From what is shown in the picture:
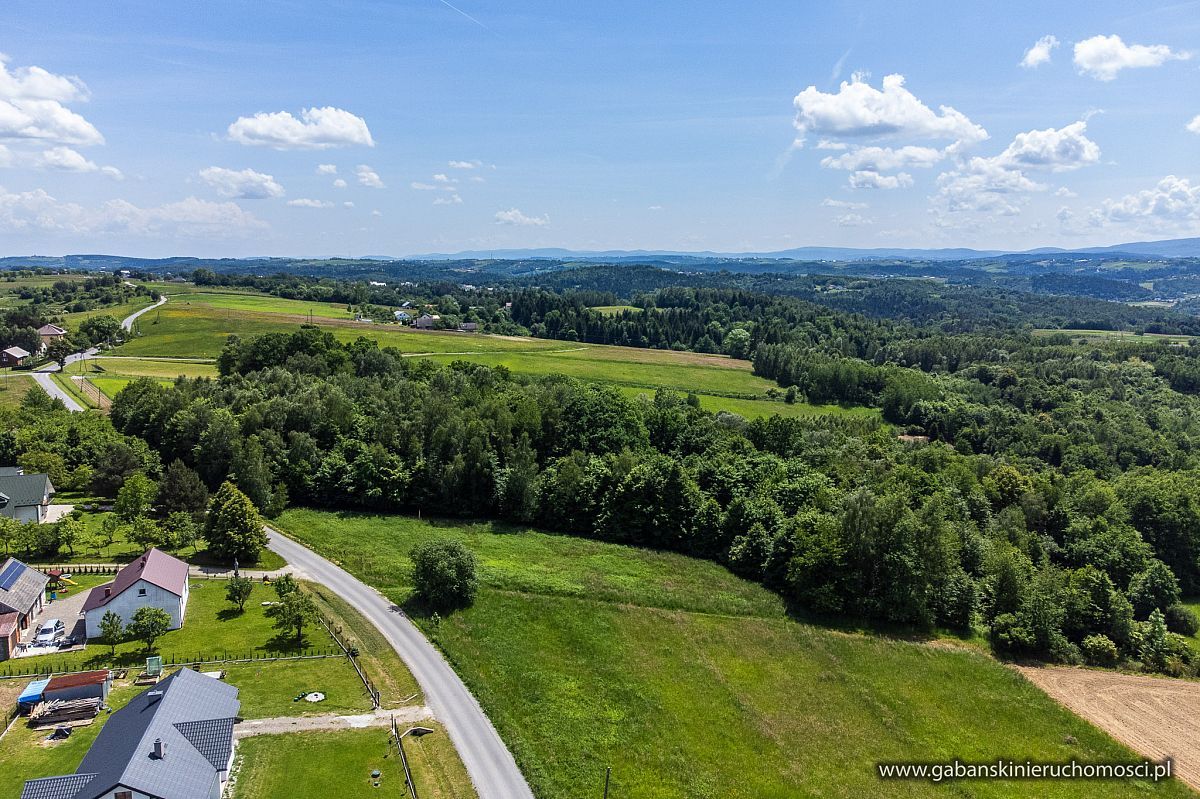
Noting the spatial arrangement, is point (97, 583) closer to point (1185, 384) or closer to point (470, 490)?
point (470, 490)

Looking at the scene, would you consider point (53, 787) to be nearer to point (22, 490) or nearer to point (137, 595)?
point (137, 595)

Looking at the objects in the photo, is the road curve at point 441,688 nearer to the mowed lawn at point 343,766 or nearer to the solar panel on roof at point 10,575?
the mowed lawn at point 343,766

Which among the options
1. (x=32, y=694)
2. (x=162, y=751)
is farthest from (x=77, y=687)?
(x=162, y=751)

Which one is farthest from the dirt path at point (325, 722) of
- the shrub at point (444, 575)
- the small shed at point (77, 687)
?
the shrub at point (444, 575)

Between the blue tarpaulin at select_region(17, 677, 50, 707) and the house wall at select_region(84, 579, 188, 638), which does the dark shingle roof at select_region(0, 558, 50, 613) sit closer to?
the house wall at select_region(84, 579, 188, 638)

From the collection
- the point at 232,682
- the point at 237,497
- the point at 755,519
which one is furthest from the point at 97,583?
the point at 755,519
